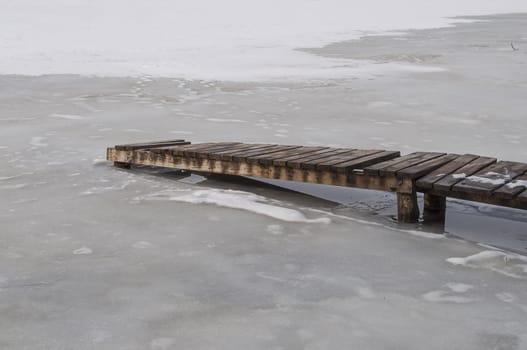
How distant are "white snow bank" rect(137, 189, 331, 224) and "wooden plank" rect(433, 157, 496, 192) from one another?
77 centimetres

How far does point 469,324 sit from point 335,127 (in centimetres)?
590

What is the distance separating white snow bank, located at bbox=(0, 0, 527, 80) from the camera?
16.3m

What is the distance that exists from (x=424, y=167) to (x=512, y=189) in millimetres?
752

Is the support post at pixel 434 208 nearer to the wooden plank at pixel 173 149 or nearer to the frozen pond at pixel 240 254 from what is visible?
the frozen pond at pixel 240 254

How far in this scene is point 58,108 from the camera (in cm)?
1058

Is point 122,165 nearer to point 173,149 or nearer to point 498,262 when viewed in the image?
point 173,149

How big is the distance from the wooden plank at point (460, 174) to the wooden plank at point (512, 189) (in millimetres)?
307

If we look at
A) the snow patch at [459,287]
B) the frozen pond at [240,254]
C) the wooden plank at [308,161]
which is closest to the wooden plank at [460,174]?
the frozen pond at [240,254]

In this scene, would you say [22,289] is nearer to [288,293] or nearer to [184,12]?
[288,293]

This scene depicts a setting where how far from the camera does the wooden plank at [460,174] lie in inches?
181

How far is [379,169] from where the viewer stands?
16.2 feet

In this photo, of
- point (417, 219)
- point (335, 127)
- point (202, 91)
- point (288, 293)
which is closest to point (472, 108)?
point (335, 127)

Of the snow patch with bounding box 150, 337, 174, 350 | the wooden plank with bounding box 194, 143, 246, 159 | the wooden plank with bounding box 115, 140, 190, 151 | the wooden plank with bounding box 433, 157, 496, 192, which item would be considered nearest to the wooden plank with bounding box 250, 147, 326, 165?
the wooden plank with bounding box 194, 143, 246, 159

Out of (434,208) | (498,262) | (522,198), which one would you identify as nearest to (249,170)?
(434,208)
